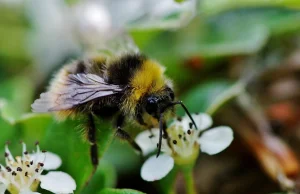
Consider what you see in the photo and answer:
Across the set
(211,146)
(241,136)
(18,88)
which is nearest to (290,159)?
(241,136)

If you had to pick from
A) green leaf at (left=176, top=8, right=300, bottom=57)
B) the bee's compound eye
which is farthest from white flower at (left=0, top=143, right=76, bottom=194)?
green leaf at (left=176, top=8, right=300, bottom=57)

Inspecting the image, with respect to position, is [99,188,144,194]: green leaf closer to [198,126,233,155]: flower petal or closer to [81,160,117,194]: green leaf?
[81,160,117,194]: green leaf

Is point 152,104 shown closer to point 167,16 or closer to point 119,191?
point 119,191

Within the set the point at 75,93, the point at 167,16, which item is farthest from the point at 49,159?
the point at 167,16

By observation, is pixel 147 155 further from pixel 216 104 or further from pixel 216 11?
pixel 216 11

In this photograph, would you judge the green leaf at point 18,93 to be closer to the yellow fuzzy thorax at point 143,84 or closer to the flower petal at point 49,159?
the flower petal at point 49,159

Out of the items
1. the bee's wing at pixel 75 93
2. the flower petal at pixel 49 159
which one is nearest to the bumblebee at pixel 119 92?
the bee's wing at pixel 75 93
